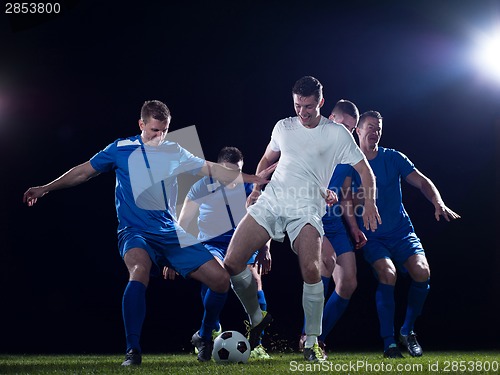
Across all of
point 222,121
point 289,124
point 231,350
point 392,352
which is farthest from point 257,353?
point 222,121

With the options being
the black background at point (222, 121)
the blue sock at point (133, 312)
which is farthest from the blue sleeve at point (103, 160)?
the black background at point (222, 121)

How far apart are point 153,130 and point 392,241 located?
6.46ft

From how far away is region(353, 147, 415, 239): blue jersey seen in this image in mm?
5543

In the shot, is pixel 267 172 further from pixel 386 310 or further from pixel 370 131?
pixel 386 310

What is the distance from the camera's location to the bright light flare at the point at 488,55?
315 inches

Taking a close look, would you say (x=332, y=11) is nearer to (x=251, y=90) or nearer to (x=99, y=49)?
(x=251, y=90)

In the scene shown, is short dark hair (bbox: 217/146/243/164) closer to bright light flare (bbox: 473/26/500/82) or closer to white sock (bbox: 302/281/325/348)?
white sock (bbox: 302/281/325/348)

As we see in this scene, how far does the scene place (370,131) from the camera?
220 inches

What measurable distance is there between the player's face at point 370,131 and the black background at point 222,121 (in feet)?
7.15

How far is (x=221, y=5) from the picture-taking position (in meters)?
7.79

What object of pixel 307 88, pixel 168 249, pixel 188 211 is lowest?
pixel 168 249

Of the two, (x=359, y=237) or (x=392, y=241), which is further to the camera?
(x=392, y=241)

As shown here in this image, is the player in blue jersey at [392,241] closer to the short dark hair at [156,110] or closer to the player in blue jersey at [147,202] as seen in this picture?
the player in blue jersey at [147,202]

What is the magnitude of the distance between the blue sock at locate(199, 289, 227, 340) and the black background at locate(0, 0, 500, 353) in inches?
82.6
